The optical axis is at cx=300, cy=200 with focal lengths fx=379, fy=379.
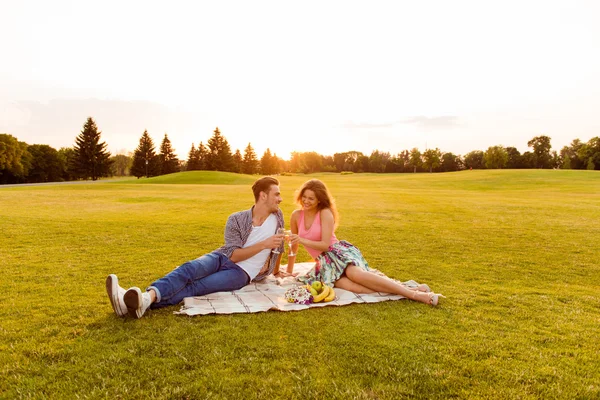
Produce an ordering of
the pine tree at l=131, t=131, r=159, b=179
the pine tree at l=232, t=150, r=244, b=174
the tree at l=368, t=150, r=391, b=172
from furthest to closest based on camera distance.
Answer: the tree at l=368, t=150, r=391, b=172, the pine tree at l=232, t=150, r=244, b=174, the pine tree at l=131, t=131, r=159, b=179

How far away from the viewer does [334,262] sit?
235 inches

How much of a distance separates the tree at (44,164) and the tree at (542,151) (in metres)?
97.7

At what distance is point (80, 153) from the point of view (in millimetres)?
62469

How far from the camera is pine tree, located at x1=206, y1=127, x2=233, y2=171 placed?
7150cm

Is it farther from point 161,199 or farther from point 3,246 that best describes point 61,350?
point 161,199

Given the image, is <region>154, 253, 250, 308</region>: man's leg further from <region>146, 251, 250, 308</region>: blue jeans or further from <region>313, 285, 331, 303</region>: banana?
<region>313, 285, 331, 303</region>: banana

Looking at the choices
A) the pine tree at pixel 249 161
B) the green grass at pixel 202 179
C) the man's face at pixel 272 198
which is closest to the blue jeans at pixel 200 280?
the man's face at pixel 272 198

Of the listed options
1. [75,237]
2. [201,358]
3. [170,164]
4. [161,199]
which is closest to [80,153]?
[170,164]

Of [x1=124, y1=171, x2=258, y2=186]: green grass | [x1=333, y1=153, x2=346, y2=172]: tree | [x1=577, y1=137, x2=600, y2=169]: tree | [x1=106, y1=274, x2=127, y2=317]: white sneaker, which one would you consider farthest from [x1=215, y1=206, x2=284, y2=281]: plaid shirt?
[x1=333, y1=153, x2=346, y2=172]: tree

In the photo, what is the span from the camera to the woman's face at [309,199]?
20.1 feet

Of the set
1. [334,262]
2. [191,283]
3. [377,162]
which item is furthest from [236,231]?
[377,162]

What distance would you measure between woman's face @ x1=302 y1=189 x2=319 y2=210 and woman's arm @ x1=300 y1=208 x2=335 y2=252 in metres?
0.18

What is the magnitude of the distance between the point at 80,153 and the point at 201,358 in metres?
69.1

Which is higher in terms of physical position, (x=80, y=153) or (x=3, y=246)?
(x=80, y=153)
